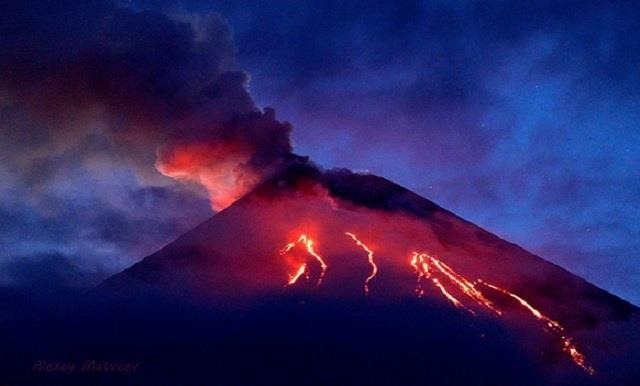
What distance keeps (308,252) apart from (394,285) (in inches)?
223

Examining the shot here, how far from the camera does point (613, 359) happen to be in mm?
39656

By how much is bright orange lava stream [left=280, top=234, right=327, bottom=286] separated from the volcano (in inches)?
2.3

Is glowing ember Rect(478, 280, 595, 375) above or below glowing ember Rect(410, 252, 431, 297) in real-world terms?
below

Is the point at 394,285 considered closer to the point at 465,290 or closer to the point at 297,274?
the point at 465,290

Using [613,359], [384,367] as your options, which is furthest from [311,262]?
[613,359]

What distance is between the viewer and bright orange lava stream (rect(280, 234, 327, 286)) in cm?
4264

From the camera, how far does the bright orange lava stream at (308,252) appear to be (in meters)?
42.6

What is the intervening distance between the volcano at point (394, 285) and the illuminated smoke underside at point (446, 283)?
0.28 feet

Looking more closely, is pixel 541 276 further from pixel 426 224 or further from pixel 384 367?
pixel 384 367

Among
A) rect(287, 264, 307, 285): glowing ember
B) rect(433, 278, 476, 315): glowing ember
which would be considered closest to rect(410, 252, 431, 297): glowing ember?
rect(433, 278, 476, 315): glowing ember

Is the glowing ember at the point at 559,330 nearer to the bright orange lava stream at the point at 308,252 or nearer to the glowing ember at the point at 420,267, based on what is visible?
the glowing ember at the point at 420,267

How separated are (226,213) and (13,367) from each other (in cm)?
1808

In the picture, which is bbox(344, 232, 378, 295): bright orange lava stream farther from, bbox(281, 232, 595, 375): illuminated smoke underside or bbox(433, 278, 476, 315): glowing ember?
bbox(433, 278, 476, 315): glowing ember

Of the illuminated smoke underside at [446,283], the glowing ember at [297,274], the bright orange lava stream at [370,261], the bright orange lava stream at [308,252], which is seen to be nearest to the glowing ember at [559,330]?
the illuminated smoke underside at [446,283]
